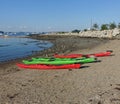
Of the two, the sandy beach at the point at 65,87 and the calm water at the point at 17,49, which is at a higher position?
the sandy beach at the point at 65,87

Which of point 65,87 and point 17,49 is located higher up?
point 65,87

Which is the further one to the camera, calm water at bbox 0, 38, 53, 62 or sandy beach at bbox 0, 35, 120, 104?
calm water at bbox 0, 38, 53, 62

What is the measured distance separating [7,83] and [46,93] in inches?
128

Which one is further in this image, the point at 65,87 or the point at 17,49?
the point at 17,49

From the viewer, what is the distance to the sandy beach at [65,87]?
1043 cm

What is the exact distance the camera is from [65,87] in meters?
12.6

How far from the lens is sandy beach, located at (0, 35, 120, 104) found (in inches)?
411

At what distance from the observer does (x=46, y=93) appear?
37.9ft

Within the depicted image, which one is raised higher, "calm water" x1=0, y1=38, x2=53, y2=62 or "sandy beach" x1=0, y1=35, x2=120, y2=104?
"sandy beach" x1=0, y1=35, x2=120, y2=104

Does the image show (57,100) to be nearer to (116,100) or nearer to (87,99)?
(87,99)

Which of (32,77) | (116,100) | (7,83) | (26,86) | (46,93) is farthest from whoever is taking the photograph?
(32,77)

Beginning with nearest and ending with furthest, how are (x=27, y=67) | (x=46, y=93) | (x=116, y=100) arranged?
(x=116, y=100)
(x=46, y=93)
(x=27, y=67)

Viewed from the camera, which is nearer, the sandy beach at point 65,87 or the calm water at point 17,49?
the sandy beach at point 65,87

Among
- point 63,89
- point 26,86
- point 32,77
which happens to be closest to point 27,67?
point 32,77
